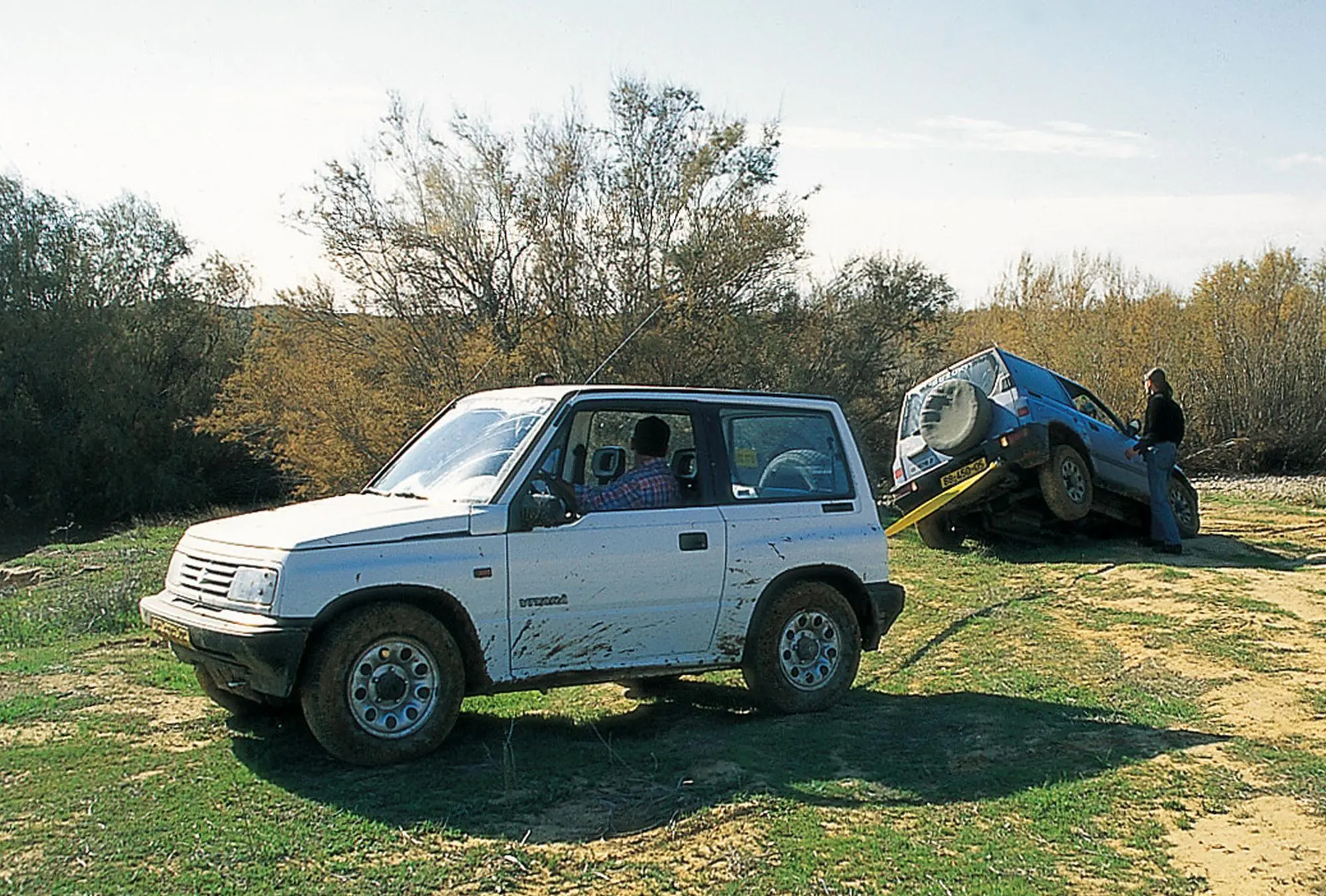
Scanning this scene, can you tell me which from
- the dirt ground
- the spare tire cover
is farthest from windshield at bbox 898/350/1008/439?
the dirt ground

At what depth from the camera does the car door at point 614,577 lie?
6594 millimetres

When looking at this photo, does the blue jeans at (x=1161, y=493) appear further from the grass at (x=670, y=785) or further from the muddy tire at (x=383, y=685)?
the muddy tire at (x=383, y=685)

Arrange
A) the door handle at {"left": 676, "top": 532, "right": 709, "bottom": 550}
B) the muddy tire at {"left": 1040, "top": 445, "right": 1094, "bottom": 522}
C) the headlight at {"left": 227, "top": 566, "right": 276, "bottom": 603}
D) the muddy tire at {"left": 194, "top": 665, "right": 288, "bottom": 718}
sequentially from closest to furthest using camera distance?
the headlight at {"left": 227, "top": 566, "right": 276, "bottom": 603}, the muddy tire at {"left": 194, "top": 665, "right": 288, "bottom": 718}, the door handle at {"left": 676, "top": 532, "right": 709, "bottom": 550}, the muddy tire at {"left": 1040, "top": 445, "right": 1094, "bottom": 522}

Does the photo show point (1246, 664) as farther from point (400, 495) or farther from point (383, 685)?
point (383, 685)

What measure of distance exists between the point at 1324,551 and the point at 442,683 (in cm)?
1115

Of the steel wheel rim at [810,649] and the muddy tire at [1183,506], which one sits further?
the muddy tire at [1183,506]

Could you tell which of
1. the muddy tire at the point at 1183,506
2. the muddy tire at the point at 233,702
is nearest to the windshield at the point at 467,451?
the muddy tire at the point at 233,702

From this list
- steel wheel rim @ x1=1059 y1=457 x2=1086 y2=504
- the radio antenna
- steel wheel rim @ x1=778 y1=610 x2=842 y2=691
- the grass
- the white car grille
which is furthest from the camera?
steel wheel rim @ x1=1059 y1=457 x2=1086 y2=504

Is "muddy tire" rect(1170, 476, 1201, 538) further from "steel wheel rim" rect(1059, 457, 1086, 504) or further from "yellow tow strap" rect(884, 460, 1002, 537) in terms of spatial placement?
"yellow tow strap" rect(884, 460, 1002, 537)

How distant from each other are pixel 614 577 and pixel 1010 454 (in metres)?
7.18

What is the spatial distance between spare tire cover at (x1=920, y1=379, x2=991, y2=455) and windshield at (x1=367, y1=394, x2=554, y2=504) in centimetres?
686

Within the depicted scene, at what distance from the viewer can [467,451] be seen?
7.14m

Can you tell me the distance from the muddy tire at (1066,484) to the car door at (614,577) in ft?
22.8

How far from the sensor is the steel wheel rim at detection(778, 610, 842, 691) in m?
7.49
